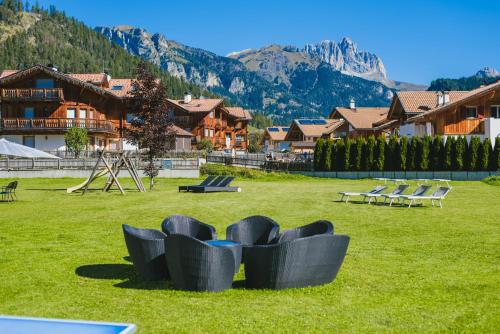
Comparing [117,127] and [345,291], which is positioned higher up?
[117,127]

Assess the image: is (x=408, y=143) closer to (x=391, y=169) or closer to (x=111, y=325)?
(x=391, y=169)

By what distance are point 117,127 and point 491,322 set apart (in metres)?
59.9

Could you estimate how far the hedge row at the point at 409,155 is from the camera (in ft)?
136

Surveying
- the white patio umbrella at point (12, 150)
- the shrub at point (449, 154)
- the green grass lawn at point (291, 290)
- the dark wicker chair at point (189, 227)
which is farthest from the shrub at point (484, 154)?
the dark wicker chair at point (189, 227)

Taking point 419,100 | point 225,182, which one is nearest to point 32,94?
point 225,182

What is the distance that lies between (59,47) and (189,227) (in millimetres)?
161176

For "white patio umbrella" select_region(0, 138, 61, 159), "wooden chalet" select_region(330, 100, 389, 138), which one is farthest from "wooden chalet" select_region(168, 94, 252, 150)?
"white patio umbrella" select_region(0, 138, 61, 159)

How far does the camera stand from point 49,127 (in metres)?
56.0

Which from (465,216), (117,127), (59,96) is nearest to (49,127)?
(59,96)

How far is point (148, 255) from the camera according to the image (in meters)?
9.38

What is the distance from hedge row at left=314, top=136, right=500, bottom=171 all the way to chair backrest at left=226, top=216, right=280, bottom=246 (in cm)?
3389

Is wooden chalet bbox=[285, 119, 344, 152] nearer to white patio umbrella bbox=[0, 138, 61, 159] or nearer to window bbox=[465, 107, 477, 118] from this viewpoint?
window bbox=[465, 107, 477, 118]

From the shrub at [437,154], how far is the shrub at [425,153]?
0.29m

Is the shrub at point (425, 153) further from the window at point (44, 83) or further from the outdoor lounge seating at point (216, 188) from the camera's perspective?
the window at point (44, 83)
